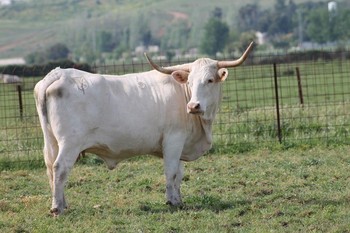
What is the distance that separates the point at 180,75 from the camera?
41.4 feet

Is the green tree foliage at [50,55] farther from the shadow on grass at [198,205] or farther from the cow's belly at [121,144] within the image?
the shadow on grass at [198,205]

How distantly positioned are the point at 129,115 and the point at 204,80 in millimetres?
1122

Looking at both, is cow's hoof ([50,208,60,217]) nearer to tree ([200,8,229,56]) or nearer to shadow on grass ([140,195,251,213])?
shadow on grass ([140,195,251,213])

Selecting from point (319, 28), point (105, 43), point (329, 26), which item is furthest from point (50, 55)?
point (329, 26)

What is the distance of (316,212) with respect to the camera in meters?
11.3

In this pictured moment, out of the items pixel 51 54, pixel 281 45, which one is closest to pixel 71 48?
pixel 51 54

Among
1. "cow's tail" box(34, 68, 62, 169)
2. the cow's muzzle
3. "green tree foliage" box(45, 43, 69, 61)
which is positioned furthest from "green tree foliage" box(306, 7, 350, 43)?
"cow's tail" box(34, 68, 62, 169)

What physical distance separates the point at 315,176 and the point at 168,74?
2.94m

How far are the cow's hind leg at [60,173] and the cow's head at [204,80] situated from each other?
5.52 ft

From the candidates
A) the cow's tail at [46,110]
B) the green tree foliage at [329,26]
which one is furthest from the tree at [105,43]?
the cow's tail at [46,110]

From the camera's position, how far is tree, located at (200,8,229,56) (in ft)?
481

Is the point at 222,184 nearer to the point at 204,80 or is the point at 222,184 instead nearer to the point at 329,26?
the point at 204,80

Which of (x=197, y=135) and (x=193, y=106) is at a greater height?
(x=193, y=106)

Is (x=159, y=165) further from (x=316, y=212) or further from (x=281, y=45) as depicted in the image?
(x=281, y=45)
